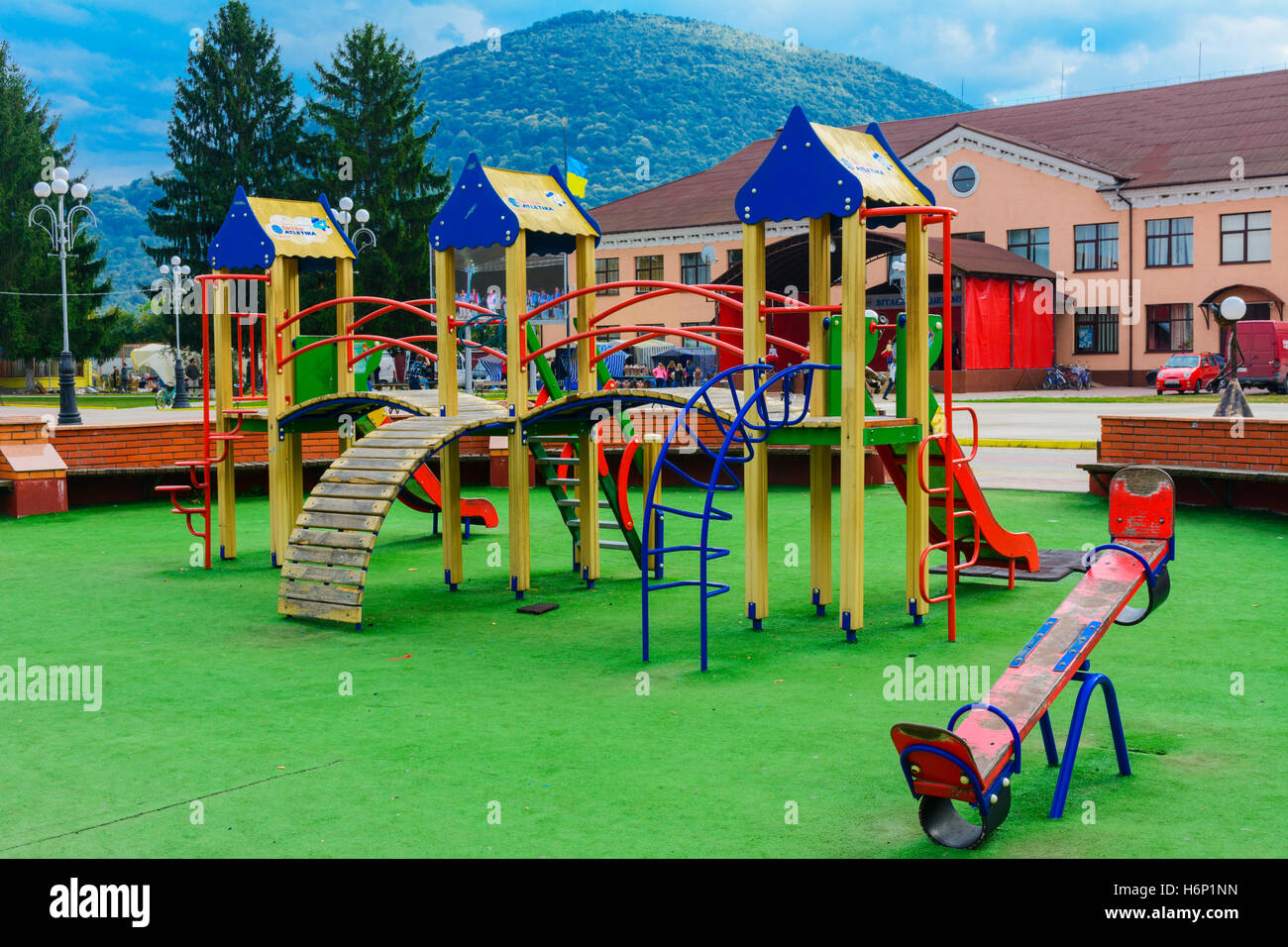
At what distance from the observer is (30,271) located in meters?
54.7

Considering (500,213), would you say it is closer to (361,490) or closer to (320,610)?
(361,490)

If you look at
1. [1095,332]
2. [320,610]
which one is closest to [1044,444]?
[320,610]

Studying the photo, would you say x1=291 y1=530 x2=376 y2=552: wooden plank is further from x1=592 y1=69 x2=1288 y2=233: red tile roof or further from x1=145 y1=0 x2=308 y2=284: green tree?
x1=145 y1=0 x2=308 y2=284: green tree

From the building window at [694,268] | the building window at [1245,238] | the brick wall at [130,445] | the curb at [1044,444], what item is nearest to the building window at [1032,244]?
the building window at [1245,238]

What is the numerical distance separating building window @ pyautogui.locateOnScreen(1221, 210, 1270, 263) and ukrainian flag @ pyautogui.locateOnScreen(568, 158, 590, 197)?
3800 centimetres

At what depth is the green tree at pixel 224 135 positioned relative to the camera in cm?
5459

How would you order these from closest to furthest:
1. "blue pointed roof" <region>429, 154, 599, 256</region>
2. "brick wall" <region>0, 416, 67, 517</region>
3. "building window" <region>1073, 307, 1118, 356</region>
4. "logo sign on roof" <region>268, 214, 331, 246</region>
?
"blue pointed roof" <region>429, 154, 599, 256</region>, "logo sign on roof" <region>268, 214, 331, 246</region>, "brick wall" <region>0, 416, 67, 517</region>, "building window" <region>1073, 307, 1118, 356</region>

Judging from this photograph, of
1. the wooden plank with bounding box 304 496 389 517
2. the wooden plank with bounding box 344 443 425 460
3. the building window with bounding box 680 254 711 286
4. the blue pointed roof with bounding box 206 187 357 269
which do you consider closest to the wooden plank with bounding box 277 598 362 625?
the wooden plank with bounding box 304 496 389 517

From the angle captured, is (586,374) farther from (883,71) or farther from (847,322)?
(883,71)

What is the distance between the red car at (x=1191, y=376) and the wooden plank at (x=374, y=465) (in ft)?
108

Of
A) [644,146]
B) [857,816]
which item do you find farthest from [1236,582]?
[644,146]

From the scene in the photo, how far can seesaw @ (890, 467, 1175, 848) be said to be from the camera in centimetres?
438

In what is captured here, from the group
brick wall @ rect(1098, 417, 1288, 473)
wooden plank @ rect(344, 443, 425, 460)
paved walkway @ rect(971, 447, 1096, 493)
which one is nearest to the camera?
wooden plank @ rect(344, 443, 425, 460)

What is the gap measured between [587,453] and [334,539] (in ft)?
8.77
